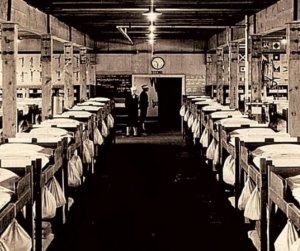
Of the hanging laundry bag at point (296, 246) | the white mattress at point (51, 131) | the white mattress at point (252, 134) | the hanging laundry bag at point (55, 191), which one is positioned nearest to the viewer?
the hanging laundry bag at point (296, 246)

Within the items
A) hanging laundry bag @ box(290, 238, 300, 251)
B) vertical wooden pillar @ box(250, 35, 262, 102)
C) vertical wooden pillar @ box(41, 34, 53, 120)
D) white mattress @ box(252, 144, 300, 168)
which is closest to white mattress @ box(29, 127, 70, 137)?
white mattress @ box(252, 144, 300, 168)

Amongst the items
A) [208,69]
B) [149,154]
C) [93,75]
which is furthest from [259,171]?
[93,75]

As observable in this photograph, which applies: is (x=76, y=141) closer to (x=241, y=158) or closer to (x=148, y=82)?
(x=241, y=158)

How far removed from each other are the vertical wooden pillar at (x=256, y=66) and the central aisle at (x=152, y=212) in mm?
1644

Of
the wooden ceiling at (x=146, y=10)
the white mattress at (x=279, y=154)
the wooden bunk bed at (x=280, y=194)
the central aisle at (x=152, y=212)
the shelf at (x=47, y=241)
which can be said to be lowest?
the central aisle at (x=152, y=212)

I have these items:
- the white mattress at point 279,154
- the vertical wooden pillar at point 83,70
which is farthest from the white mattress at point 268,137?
the vertical wooden pillar at point 83,70

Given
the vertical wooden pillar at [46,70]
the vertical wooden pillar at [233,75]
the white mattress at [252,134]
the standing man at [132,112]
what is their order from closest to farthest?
the white mattress at [252,134]
the vertical wooden pillar at [46,70]
the vertical wooden pillar at [233,75]
the standing man at [132,112]

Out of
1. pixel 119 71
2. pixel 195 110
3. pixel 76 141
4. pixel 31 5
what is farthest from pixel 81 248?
pixel 119 71

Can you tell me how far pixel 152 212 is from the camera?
28.5 feet

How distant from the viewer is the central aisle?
23.3ft

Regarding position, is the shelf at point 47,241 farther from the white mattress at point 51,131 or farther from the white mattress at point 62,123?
the white mattress at point 62,123

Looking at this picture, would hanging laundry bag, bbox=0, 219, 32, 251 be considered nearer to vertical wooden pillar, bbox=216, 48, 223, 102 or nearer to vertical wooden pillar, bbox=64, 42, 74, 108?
vertical wooden pillar, bbox=64, 42, 74, 108

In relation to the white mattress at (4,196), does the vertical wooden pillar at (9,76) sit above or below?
above

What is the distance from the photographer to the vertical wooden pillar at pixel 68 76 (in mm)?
15398
